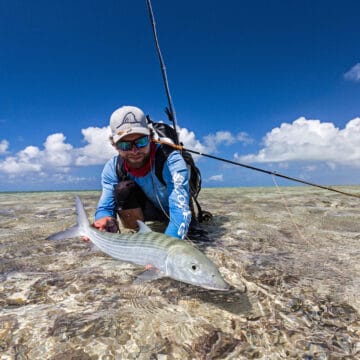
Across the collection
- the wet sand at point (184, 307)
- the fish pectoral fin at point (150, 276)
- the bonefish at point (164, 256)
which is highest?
the bonefish at point (164, 256)

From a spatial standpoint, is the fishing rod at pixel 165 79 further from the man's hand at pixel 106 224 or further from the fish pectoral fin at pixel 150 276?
the fish pectoral fin at pixel 150 276

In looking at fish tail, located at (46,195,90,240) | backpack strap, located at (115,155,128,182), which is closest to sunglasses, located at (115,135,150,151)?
backpack strap, located at (115,155,128,182)

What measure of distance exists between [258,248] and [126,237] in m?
1.59

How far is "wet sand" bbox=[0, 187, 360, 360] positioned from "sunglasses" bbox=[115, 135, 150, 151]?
121cm

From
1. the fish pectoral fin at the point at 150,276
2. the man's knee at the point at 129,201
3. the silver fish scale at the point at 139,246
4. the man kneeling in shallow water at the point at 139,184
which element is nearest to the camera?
the fish pectoral fin at the point at 150,276

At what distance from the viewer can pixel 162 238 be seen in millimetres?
2213

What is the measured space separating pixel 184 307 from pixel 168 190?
1623 mm

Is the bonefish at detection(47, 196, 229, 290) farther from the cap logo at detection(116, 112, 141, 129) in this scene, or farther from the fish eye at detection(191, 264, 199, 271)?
the cap logo at detection(116, 112, 141, 129)

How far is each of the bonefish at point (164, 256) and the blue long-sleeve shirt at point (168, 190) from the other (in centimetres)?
42

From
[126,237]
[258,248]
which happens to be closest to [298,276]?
[258,248]

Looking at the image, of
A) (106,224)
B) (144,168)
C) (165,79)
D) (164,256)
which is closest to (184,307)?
(164,256)

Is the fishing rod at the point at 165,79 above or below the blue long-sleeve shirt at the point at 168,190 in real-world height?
above

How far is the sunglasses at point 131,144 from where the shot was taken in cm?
309

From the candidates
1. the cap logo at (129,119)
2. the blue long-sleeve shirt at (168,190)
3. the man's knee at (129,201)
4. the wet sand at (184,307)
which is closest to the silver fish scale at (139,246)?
the wet sand at (184,307)
